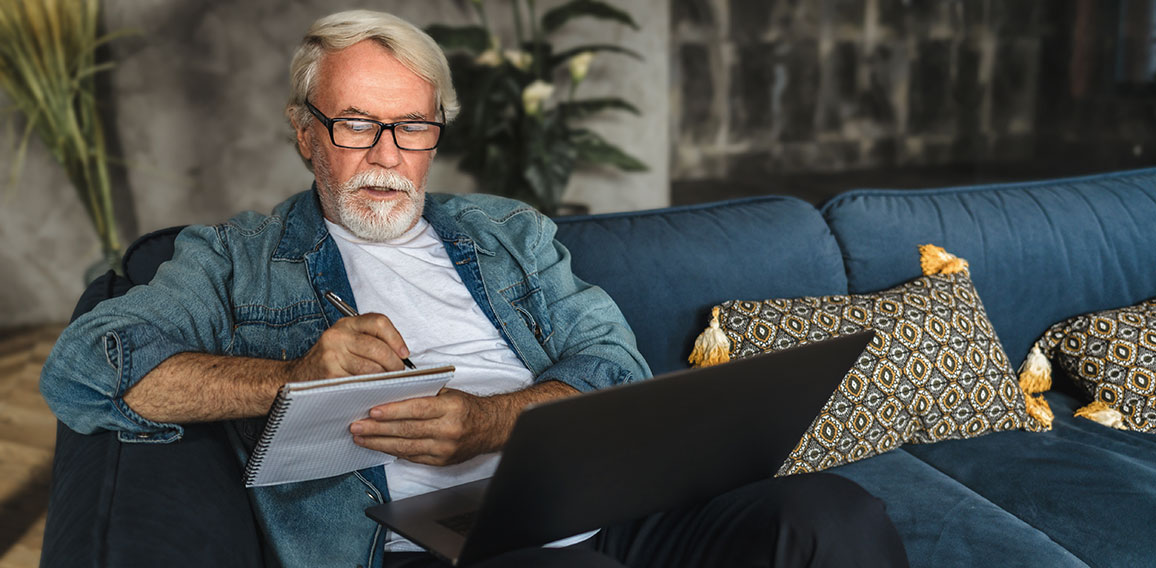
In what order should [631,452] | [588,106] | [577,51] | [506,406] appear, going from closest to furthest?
[631,452], [506,406], [577,51], [588,106]

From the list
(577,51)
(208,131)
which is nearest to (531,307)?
(577,51)

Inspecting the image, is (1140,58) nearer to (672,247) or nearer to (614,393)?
(672,247)

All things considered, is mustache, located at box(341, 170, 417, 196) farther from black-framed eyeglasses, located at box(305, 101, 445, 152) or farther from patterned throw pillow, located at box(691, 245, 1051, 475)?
patterned throw pillow, located at box(691, 245, 1051, 475)

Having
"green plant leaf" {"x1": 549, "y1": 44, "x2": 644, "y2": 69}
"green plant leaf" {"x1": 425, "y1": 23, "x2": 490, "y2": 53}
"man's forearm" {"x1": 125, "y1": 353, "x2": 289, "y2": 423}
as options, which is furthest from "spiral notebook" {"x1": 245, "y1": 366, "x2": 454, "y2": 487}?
"green plant leaf" {"x1": 549, "y1": 44, "x2": 644, "y2": 69}

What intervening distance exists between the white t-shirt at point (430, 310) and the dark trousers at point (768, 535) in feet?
0.96

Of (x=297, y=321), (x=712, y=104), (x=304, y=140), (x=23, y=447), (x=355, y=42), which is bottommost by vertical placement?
(x=23, y=447)

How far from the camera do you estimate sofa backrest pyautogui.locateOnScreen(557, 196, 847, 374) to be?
154 centimetres

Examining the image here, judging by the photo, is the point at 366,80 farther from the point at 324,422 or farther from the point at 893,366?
the point at 893,366

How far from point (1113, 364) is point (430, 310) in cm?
130

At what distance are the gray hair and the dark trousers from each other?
2.31 feet

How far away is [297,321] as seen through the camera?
1.20 metres

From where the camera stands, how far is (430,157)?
135cm

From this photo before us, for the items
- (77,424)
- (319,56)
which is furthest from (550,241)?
(77,424)

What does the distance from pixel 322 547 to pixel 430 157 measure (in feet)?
1.99
